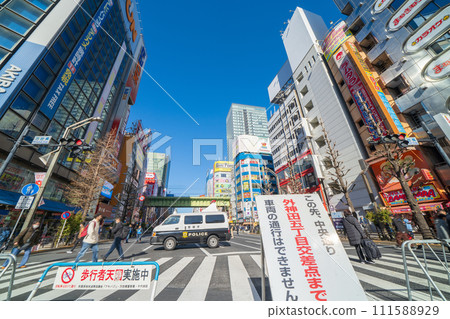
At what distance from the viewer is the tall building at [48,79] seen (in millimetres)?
11945

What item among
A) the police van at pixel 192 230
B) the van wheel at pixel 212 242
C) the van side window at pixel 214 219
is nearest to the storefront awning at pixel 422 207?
the police van at pixel 192 230

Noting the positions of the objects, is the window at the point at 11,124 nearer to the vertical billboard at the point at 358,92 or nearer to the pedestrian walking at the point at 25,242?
the pedestrian walking at the point at 25,242

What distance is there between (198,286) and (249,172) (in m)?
52.4

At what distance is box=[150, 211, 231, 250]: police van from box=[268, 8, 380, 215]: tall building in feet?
41.5

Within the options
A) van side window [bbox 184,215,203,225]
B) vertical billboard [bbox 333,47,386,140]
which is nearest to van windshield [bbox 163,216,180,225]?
van side window [bbox 184,215,203,225]

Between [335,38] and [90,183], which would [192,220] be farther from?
[335,38]

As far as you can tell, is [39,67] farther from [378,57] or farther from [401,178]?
[378,57]

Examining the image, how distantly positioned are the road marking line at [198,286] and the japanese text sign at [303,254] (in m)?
1.73

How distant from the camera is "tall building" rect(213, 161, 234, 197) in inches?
3123

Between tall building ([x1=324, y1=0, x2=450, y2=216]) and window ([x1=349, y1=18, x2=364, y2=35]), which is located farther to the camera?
window ([x1=349, y1=18, x2=364, y2=35])

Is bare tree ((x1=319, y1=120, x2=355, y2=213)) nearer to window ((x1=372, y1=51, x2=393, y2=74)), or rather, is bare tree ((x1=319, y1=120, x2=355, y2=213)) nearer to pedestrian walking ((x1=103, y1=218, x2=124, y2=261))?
window ((x1=372, y1=51, x2=393, y2=74))
